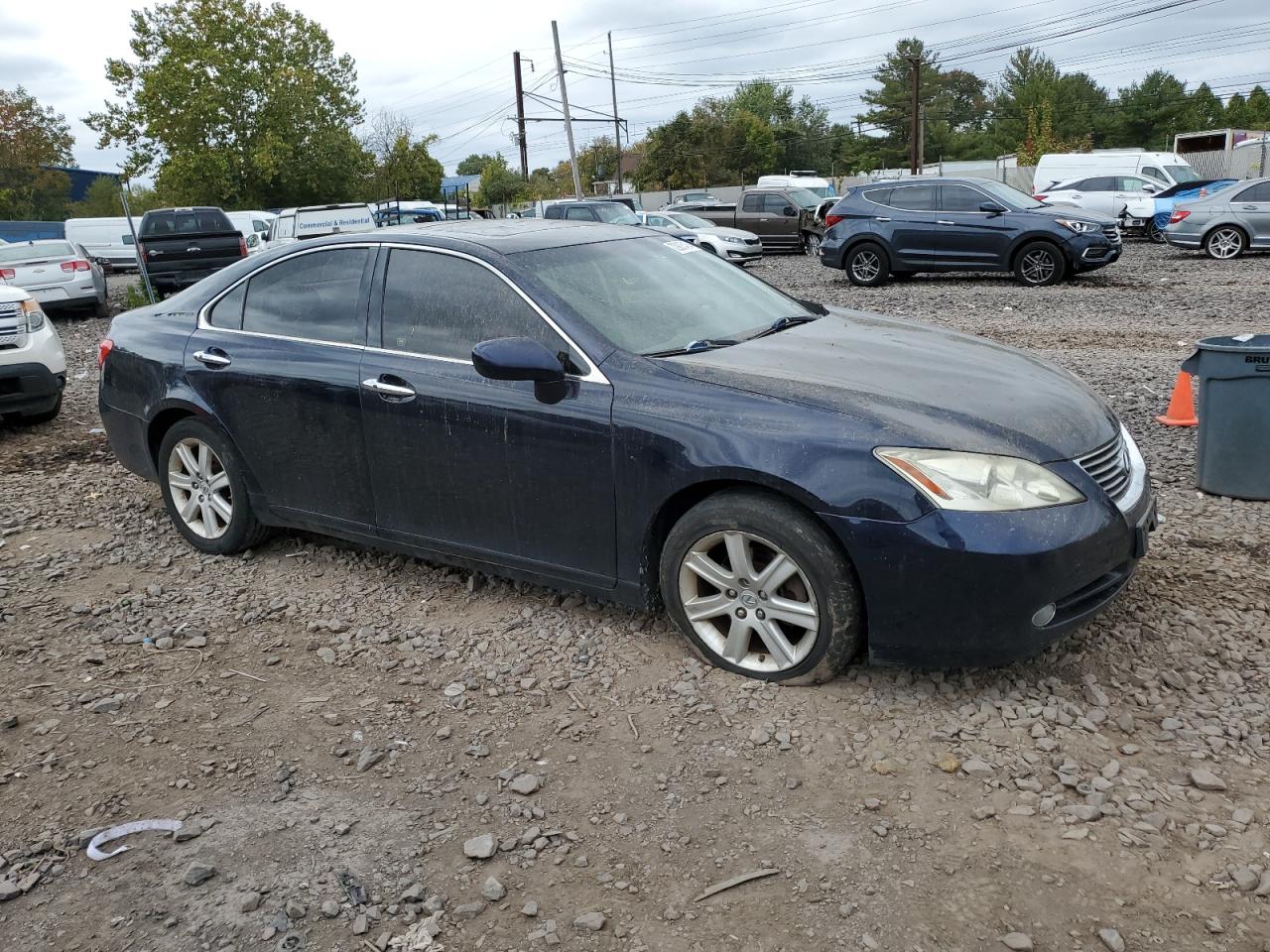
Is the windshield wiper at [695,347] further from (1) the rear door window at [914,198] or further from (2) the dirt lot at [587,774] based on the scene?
(1) the rear door window at [914,198]

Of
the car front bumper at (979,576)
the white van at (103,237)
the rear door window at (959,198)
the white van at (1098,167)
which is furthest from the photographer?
the white van at (103,237)

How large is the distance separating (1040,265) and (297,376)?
44.9 ft

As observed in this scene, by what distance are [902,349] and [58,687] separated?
349 centimetres

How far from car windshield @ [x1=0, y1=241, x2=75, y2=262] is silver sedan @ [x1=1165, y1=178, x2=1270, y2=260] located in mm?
19418

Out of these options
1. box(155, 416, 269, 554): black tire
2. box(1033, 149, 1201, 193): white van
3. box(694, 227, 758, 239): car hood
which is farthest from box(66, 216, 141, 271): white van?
box(155, 416, 269, 554): black tire

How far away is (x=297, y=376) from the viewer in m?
4.65

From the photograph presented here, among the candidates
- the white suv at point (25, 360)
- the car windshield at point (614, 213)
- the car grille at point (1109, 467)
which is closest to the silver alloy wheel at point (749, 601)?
the car grille at point (1109, 467)

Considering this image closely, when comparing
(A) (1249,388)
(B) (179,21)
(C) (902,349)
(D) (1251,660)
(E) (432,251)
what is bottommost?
(D) (1251,660)

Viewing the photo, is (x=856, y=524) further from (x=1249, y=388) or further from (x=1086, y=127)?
(x=1086, y=127)

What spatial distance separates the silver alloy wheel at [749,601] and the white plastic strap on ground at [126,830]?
5.79ft

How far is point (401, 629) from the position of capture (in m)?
4.43

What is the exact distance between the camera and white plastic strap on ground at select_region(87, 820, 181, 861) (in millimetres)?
3041

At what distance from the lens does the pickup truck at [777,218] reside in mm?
26141

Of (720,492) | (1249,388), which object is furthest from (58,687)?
(1249,388)
